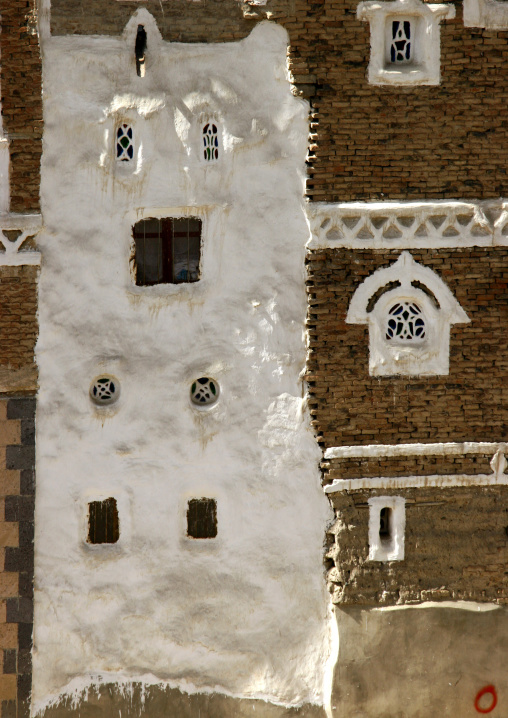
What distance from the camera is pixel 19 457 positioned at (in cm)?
1094

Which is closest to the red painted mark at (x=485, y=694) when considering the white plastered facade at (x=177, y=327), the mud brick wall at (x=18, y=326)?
the white plastered facade at (x=177, y=327)

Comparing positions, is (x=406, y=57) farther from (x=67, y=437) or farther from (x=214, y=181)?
(x=67, y=437)

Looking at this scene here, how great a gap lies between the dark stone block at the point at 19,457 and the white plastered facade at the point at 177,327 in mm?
147

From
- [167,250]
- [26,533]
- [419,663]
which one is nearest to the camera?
[419,663]

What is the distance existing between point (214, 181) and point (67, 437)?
3.37m

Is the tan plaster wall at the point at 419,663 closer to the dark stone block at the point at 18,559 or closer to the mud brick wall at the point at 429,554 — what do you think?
the mud brick wall at the point at 429,554

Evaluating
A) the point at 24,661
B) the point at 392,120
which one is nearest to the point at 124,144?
the point at 392,120

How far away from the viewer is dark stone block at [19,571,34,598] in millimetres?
10805

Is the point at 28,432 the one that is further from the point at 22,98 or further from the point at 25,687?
the point at 22,98

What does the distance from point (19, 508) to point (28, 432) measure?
2.82 ft

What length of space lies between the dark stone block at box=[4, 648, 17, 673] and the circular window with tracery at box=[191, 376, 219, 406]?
3447mm

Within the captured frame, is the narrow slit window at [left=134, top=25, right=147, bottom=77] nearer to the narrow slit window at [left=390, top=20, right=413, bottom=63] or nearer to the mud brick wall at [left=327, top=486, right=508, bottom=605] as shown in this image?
the narrow slit window at [left=390, top=20, right=413, bottom=63]

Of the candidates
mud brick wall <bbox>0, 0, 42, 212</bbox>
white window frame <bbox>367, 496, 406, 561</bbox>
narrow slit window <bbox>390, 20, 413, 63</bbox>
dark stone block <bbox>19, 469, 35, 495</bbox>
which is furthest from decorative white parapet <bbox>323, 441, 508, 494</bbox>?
mud brick wall <bbox>0, 0, 42, 212</bbox>

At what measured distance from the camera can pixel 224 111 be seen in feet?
36.1
